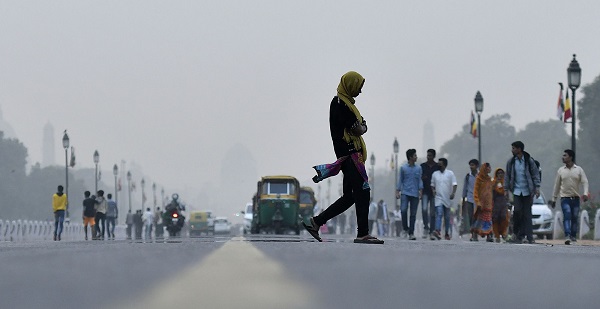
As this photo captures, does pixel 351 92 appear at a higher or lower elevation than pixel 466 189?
higher

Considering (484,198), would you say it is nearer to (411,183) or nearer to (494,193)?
(494,193)

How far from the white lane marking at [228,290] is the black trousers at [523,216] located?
16.6m

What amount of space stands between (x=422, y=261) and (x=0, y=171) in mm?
131930

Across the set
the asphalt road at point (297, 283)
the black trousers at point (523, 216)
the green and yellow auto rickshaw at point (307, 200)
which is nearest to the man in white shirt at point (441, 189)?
the black trousers at point (523, 216)

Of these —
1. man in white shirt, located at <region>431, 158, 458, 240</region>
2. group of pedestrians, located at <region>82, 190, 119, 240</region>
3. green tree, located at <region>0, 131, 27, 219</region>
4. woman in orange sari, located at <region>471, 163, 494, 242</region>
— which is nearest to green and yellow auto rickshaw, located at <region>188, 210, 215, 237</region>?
green tree, located at <region>0, 131, 27, 219</region>

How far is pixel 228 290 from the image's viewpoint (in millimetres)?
3830

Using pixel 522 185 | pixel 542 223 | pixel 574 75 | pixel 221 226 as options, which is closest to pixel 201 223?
pixel 221 226

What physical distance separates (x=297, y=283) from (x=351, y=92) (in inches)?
367

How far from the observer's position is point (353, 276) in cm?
475

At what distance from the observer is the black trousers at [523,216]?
70.4 feet

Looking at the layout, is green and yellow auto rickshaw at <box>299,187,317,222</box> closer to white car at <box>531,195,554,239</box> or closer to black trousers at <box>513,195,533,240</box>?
white car at <box>531,195,554,239</box>

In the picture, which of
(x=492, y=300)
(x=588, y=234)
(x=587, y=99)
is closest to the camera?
(x=492, y=300)

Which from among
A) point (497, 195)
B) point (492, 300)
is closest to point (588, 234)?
point (497, 195)

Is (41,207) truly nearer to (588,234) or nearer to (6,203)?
(6,203)
